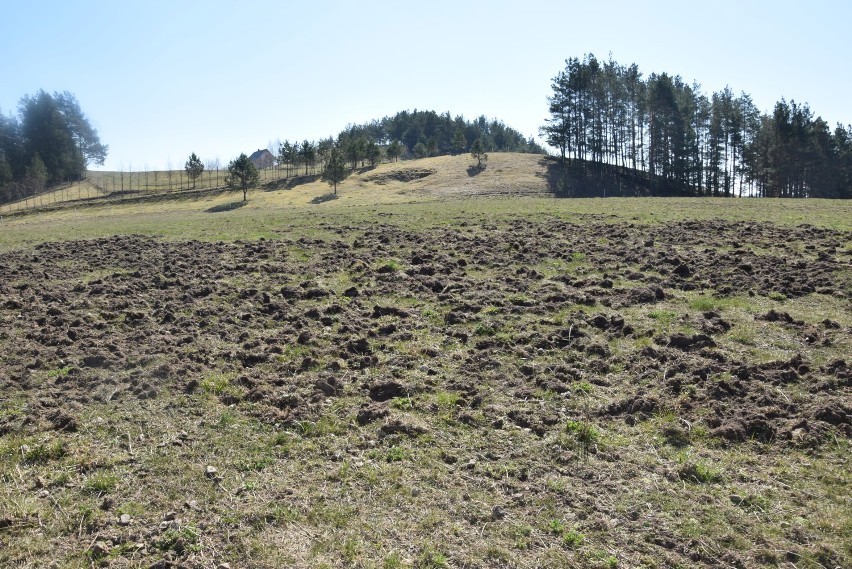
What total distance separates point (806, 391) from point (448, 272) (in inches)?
446

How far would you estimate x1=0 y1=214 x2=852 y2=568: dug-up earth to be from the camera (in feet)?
18.4

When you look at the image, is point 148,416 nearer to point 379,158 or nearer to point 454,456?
point 454,456

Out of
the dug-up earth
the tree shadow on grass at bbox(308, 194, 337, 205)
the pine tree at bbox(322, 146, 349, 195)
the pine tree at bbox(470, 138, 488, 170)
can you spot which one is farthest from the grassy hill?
the pine tree at bbox(470, 138, 488, 170)

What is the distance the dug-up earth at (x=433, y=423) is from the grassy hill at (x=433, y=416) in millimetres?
40

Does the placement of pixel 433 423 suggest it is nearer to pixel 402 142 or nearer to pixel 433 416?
pixel 433 416

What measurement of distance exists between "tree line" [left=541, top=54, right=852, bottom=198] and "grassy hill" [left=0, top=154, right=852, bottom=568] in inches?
3026

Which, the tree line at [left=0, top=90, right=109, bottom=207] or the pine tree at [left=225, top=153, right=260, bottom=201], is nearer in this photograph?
the pine tree at [left=225, top=153, right=260, bottom=201]

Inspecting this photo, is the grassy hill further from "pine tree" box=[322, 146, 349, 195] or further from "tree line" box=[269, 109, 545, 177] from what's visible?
"tree line" box=[269, 109, 545, 177]

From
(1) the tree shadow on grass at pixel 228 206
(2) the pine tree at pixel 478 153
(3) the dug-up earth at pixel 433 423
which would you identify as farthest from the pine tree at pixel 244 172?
(3) the dug-up earth at pixel 433 423

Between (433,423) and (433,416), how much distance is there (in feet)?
0.62

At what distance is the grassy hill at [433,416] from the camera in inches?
221

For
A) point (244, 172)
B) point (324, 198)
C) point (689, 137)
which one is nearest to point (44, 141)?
point (244, 172)

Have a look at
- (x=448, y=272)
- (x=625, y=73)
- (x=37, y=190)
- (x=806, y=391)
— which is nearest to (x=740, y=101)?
(x=625, y=73)

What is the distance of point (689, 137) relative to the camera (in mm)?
89125
